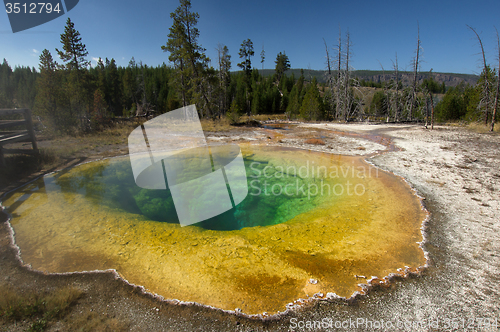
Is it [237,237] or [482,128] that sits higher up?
[482,128]

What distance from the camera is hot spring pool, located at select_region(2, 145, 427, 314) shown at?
361cm

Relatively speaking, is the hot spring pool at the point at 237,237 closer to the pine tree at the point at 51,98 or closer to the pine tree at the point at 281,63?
the pine tree at the point at 51,98

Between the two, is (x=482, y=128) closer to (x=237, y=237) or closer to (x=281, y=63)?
(x=237, y=237)

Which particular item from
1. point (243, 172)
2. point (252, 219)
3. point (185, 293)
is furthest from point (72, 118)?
point (185, 293)

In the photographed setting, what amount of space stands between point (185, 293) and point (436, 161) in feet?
39.2

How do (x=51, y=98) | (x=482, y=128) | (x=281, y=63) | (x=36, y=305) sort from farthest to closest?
(x=281, y=63) < (x=482, y=128) < (x=51, y=98) < (x=36, y=305)

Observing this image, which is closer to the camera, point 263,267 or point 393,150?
point 263,267

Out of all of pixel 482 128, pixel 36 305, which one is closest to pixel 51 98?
pixel 36 305

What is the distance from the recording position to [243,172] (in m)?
10.2

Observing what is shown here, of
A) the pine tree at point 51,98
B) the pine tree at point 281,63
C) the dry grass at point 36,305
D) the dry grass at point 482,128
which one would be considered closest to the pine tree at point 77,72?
the pine tree at point 51,98

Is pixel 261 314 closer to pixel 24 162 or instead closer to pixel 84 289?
pixel 84 289

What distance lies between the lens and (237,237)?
A: 4984 mm

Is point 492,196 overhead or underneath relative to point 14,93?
underneath

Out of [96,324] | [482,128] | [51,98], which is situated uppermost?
[51,98]
